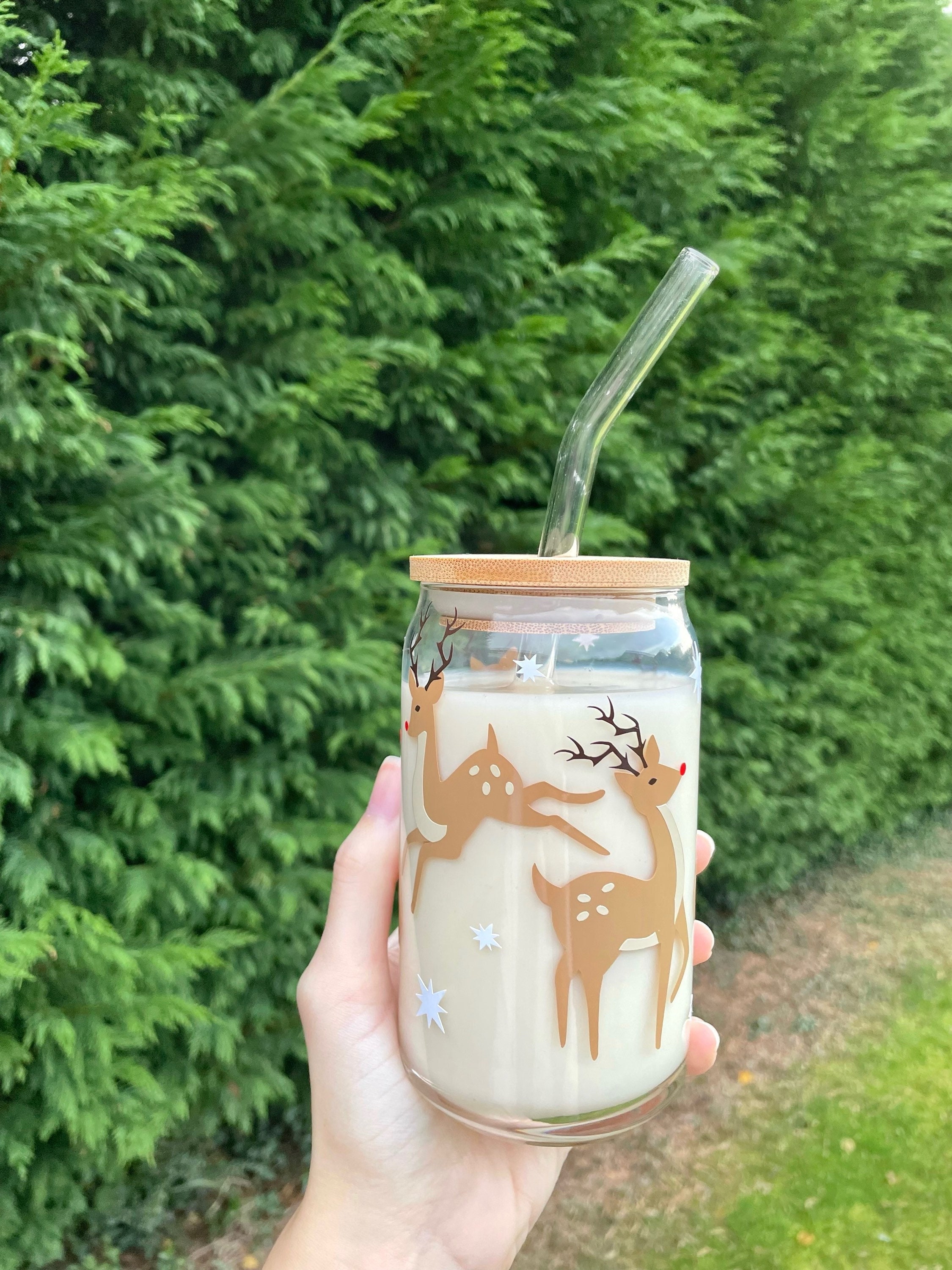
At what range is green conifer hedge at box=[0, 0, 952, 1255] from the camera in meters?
1.66

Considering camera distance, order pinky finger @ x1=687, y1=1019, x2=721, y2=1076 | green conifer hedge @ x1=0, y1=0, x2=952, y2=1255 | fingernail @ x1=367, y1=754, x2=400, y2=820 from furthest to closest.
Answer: green conifer hedge @ x1=0, y1=0, x2=952, y2=1255
pinky finger @ x1=687, y1=1019, x2=721, y2=1076
fingernail @ x1=367, y1=754, x2=400, y2=820

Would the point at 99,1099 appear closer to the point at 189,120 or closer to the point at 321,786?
the point at 321,786

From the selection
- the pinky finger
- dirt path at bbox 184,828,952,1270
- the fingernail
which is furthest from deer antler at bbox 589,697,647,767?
dirt path at bbox 184,828,952,1270

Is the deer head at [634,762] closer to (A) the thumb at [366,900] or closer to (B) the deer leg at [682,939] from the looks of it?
(B) the deer leg at [682,939]

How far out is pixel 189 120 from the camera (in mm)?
1820

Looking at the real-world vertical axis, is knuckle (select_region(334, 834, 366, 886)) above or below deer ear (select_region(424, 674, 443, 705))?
below

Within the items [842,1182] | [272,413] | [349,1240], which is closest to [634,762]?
[349,1240]

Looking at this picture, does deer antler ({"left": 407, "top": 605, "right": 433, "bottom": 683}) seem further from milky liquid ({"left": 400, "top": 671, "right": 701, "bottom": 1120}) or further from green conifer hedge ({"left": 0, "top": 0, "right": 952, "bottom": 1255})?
green conifer hedge ({"left": 0, "top": 0, "right": 952, "bottom": 1255})

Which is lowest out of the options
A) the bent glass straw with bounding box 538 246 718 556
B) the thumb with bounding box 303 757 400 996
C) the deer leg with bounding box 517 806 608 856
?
the thumb with bounding box 303 757 400 996

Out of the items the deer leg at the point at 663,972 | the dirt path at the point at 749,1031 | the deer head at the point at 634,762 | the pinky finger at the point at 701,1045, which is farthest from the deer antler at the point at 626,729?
the dirt path at the point at 749,1031

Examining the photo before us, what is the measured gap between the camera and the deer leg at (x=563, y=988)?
95 cm

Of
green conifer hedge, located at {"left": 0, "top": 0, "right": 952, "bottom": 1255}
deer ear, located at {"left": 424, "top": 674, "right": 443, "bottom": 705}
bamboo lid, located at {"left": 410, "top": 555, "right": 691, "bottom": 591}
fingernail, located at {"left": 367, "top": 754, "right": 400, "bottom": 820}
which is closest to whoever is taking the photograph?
bamboo lid, located at {"left": 410, "top": 555, "right": 691, "bottom": 591}

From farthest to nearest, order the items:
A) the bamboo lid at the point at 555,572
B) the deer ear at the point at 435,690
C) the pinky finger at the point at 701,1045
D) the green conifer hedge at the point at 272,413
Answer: the green conifer hedge at the point at 272,413, the pinky finger at the point at 701,1045, the deer ear at the point at 435,690, the bamboo lid at the point at 555,572

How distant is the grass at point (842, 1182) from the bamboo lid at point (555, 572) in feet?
6.80
